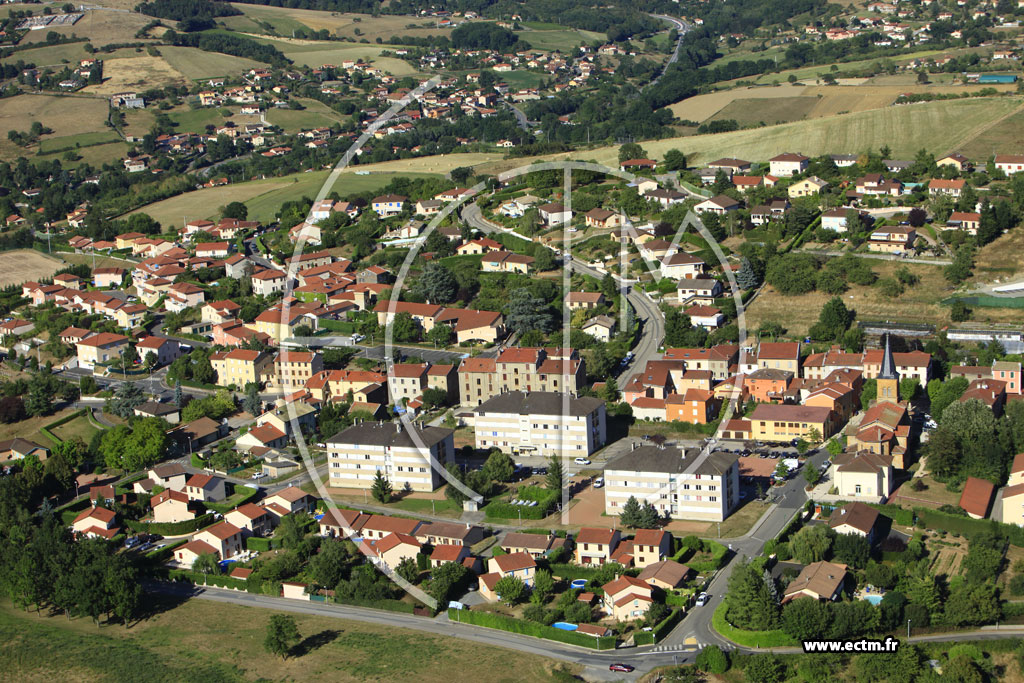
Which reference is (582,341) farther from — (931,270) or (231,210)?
(231,210)

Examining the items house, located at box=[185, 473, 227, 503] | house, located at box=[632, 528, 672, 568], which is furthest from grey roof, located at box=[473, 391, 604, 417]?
house, located at box=[185, 473, 227, 503]

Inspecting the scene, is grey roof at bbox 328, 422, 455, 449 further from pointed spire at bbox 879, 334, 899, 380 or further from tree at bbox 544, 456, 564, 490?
pointed spire at bbox 879, 334, 899, 380

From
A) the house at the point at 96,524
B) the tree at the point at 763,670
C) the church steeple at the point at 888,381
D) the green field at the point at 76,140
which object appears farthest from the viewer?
the green field at the point at 76,140

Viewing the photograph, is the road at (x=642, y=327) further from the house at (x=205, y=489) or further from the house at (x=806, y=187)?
the house at (x=205, y=489)

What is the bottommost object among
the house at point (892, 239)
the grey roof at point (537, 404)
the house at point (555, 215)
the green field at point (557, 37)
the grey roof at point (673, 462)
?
the grey roof at point (673, 462)

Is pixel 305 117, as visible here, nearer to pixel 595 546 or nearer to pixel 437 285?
pixel 437 285

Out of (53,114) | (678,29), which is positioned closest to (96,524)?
(53,114)

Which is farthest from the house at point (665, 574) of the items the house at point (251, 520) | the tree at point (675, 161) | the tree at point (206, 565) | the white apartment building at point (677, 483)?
the tree at point (675, 161)

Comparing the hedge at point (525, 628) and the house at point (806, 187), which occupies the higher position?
the house at point (806, 187)
